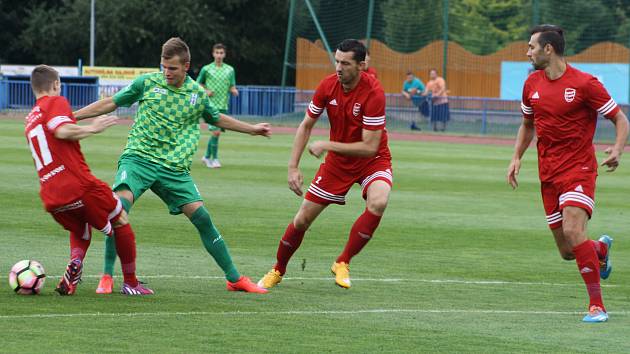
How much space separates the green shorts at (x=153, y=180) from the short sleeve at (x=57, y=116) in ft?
2.76

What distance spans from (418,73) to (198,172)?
2544 cm

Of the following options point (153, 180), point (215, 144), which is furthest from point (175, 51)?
point (215, 144)

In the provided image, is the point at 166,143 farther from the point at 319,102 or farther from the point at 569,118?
the point at 569,118

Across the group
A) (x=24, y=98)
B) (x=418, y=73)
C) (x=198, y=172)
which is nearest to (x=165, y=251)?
(x=198, y=172)

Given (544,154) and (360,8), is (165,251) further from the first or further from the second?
(360,8)

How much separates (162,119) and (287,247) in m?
1.60

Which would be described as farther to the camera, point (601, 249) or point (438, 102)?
point (438, 102)

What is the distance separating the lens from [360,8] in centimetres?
4691

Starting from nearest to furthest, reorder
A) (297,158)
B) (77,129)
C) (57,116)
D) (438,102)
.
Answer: (77,129)
(57,116)
(297,158)
(438,102)

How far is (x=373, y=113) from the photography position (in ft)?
31.3

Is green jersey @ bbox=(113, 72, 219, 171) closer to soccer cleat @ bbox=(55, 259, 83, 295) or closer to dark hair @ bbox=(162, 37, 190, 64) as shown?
dark hair @ bbox=(162, 37, 190, 64)

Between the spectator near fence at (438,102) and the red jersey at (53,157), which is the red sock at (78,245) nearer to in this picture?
the red jersey at (53,157)

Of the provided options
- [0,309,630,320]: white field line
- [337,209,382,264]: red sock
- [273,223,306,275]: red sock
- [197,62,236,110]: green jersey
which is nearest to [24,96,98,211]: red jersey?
[0,309,630,320]: white field line

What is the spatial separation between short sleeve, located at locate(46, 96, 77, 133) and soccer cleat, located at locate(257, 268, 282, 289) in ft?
7.45
